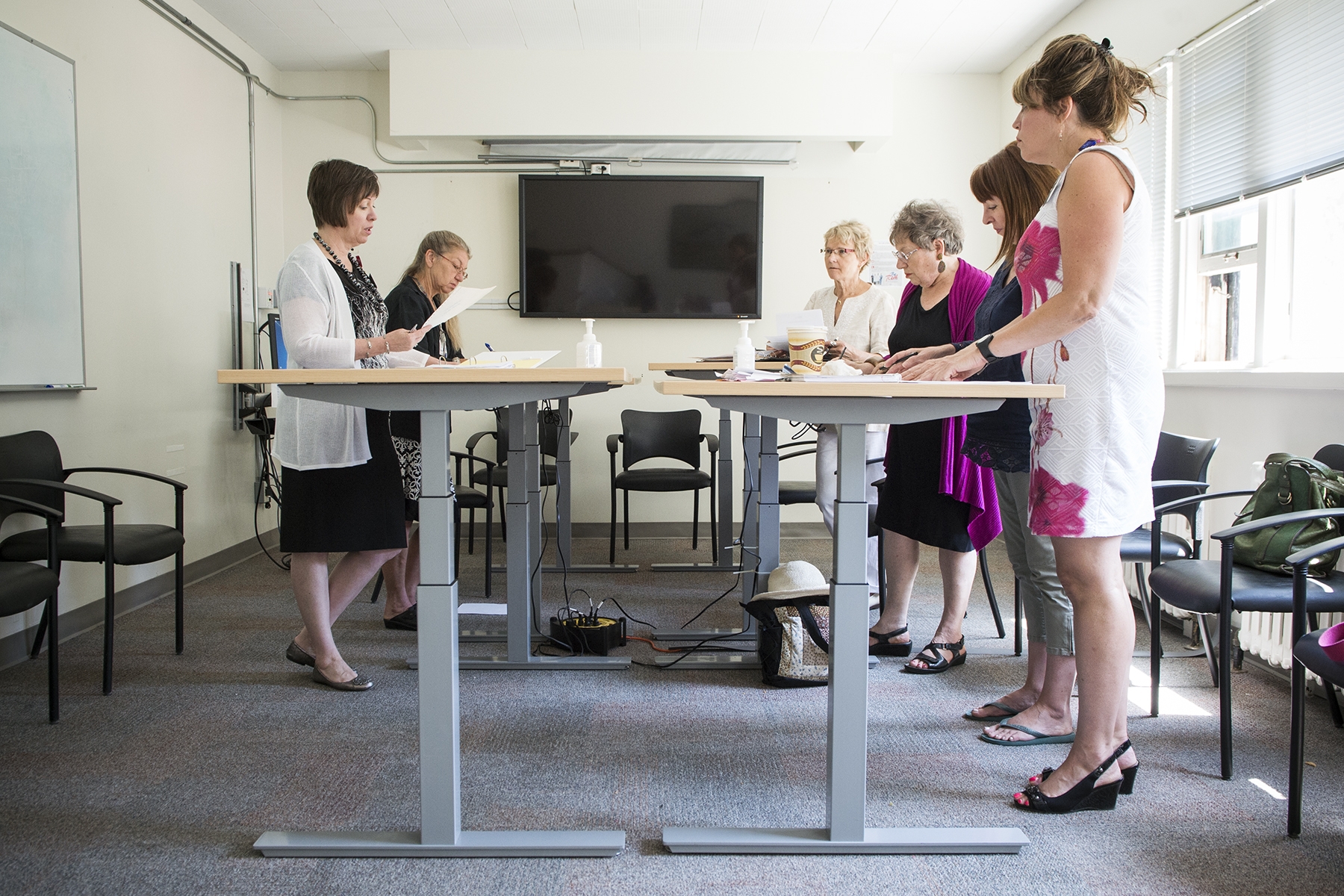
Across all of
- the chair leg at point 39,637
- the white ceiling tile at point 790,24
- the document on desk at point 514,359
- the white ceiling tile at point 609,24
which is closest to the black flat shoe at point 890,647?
the document on desk at point 514,359

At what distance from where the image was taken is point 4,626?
285 centimetres

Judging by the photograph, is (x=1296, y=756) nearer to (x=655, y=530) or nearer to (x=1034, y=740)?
(x=1034, y=740)

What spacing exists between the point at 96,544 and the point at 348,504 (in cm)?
89

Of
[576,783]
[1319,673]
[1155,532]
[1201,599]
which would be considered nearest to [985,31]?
[1155,532]

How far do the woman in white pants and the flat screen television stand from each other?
1.51 m

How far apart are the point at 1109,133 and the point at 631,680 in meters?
1.94

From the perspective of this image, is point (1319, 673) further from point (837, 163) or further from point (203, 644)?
point (837, 163)

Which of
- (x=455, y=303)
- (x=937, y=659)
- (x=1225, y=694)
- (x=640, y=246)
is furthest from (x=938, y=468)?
(x=640, y=246)

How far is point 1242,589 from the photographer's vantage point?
2059 millimetres

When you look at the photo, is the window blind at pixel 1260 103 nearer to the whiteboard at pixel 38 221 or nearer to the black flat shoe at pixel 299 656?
the black flat shoe at pixel 299 656

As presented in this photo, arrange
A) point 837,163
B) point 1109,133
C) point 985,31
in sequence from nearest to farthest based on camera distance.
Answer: point 1109,133
point 985,31
point 837,163

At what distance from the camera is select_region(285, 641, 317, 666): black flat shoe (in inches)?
107

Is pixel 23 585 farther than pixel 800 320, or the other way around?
pixel 800 320

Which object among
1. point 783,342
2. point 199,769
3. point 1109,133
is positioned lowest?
point 199,769
